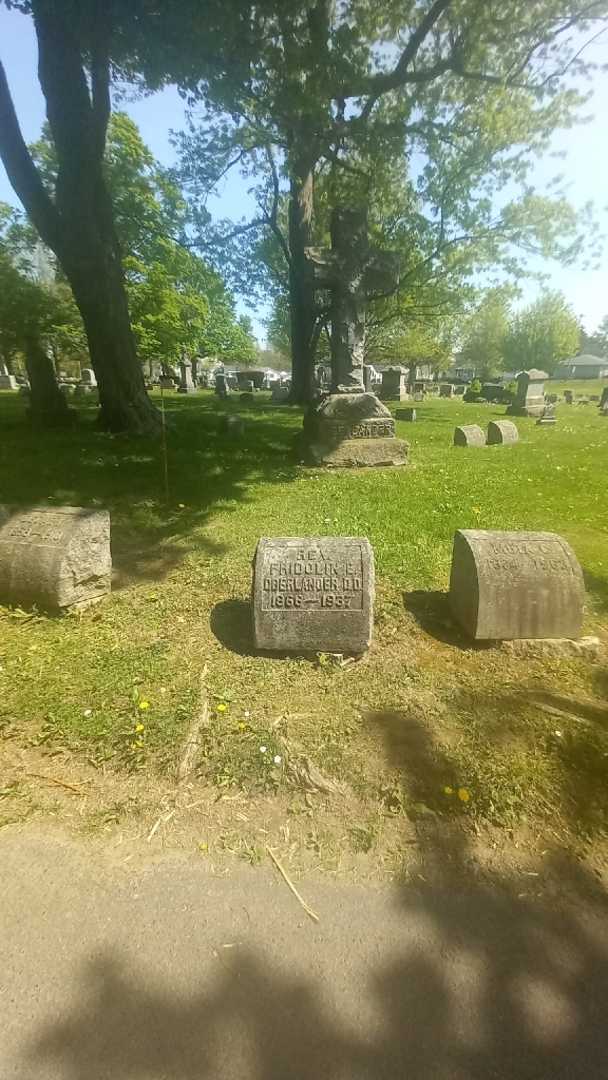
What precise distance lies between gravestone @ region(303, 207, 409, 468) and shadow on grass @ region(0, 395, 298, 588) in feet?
3.21

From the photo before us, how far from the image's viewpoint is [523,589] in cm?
375

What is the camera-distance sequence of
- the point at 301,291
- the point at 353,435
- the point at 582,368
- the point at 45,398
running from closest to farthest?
1. the point at 353,435
2. the point at 45,398
3. the point at 301,291
4. the point at 582,368

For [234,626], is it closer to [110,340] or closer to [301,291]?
[110,340]

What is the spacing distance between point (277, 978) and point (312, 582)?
2.28m

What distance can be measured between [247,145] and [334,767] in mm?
19857

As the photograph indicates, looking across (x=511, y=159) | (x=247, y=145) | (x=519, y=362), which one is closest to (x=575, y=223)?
(x=511, y=159)

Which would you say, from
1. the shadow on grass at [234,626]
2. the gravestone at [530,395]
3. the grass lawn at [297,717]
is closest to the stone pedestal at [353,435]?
the grass lawn at [297,717]

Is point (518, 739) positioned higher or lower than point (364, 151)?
lower

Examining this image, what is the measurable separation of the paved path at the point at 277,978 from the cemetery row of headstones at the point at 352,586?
5.58 ft

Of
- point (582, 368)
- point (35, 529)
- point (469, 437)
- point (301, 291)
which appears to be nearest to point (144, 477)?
point (35, 529)

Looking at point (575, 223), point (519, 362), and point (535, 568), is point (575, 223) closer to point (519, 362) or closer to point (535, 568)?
point (535, 568)

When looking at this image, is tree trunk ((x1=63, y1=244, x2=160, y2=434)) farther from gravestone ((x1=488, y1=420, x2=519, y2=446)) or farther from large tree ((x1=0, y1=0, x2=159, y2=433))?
gravestone ((x1=488, y1=420, x2=519, y2=446))

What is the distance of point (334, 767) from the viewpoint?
2.77 m

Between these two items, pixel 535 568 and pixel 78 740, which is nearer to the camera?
pixel 78 740
